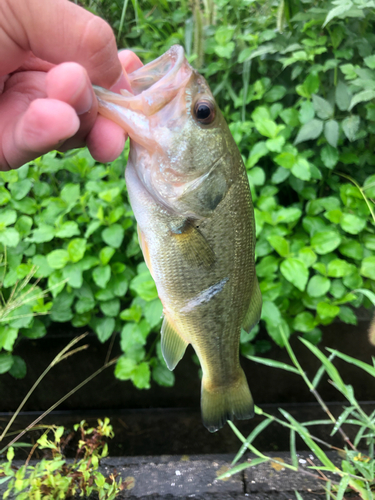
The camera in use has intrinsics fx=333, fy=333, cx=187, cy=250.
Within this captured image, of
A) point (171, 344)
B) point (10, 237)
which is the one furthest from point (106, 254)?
point (171, 344)

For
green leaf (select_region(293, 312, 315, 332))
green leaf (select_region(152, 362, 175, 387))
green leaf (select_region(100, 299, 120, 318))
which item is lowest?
green leaf (select_region(152, 362, 175, 387))

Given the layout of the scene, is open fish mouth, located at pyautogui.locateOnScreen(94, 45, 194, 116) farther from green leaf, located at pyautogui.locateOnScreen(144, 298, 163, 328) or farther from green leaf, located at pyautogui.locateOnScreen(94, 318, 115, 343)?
green leaf, located at pyautogui.locateOnScreen(94, 318, 115, 343)

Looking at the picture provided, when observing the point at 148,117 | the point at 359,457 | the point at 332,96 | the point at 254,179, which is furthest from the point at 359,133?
the point at 359,457

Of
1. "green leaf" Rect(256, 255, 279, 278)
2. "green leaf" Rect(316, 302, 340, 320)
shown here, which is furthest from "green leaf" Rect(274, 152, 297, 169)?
"green leaf" Rect(316, 302, 340, 320)

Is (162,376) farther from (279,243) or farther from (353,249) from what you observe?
(353,249)

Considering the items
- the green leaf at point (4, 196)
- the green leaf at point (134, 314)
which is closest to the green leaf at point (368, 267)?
the green leaf at point (134, 314)

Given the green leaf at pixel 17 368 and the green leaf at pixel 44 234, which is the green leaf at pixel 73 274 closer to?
Answer: the green leaf at pixel 44 234

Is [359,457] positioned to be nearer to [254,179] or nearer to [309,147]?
[254,179]
